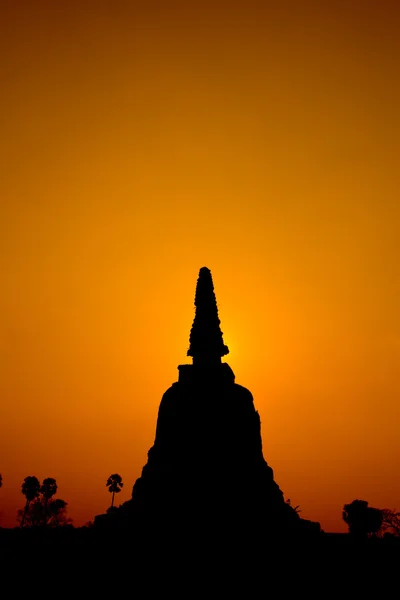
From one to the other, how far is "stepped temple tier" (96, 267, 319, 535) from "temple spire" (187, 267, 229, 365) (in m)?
0.09

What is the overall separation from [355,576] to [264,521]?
718cm

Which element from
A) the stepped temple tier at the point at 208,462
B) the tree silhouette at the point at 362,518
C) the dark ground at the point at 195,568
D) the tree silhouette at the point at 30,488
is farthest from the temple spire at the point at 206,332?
the tree silhouette at the point at 30,488

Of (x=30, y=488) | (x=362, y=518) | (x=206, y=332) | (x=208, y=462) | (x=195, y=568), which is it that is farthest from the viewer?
(x=30, y=488)

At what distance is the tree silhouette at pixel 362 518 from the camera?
60425mm

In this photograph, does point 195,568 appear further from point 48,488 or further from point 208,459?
point 48,488

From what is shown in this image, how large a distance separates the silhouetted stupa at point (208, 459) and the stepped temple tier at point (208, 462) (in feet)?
0.24

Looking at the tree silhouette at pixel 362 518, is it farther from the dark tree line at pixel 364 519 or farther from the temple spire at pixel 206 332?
the temple spire at pixel 206 332

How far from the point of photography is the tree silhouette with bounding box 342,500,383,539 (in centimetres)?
6042

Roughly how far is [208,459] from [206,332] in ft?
36.2

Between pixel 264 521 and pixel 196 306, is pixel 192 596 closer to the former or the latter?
pixel 264 521

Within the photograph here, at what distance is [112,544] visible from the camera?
36219mm

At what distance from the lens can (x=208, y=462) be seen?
40031 mm

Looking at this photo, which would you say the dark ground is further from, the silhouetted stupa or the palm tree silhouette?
the palm tree silhouette

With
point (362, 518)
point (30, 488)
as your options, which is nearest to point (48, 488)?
point (30, 488)
